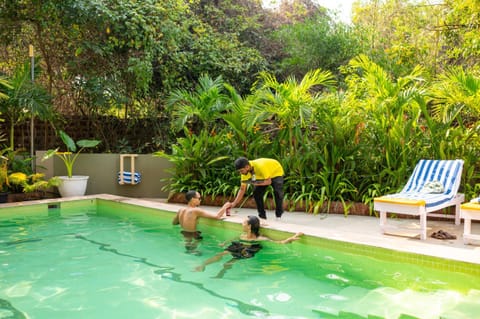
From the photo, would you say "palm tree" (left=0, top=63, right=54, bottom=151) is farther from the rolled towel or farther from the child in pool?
the child in pool

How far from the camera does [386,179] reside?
305 inches

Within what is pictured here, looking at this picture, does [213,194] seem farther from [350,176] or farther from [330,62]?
[330,62]

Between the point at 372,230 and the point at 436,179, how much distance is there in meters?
1.20

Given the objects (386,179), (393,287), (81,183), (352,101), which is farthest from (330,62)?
(393,287)

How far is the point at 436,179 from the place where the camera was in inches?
261

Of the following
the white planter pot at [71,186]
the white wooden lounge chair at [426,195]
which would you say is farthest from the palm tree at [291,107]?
the white planter pot at [71,186]

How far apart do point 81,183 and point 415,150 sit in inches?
253

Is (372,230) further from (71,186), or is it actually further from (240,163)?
(71,186)

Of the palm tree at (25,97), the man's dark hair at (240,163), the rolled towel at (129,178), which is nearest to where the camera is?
the man's dark hair at (240,163)

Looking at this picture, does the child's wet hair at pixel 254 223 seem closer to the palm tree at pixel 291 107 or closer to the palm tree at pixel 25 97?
the palm tree at pixel 291 107

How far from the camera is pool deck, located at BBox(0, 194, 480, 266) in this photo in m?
4.73

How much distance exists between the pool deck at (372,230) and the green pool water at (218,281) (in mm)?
129

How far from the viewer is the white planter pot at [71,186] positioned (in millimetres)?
9461

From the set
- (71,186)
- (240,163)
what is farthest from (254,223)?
(71,186)
